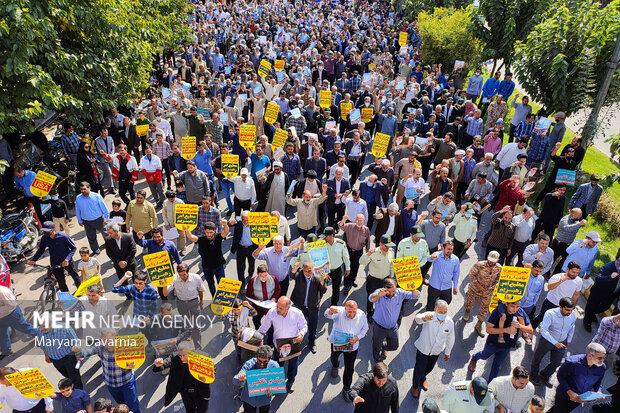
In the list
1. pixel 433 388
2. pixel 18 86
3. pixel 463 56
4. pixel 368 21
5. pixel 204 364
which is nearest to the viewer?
pixel 204 364

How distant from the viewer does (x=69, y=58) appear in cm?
1116

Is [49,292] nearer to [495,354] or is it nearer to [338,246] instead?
[338,246]

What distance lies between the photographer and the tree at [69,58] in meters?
9.48

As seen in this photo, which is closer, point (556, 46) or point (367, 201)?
point (367, 201)

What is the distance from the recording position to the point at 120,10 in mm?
12891

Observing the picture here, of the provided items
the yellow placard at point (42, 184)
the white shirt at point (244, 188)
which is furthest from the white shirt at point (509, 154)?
the yellow placard at point (42, 184)

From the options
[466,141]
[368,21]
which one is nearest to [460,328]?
[466,141]

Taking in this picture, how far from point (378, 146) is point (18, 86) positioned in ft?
28.2

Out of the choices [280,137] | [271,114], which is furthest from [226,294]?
[271,114]

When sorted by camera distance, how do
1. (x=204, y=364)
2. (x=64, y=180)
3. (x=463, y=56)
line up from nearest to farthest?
(x=204, y=364) < (x=64, y=180) < (x=463, y=56)

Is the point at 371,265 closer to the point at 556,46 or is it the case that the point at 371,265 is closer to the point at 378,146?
the point at 378,146

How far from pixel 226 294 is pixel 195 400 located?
1520mm

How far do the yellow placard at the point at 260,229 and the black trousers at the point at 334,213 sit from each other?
111 inches

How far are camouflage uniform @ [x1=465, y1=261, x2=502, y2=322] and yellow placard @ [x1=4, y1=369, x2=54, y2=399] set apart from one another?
6786 mm
